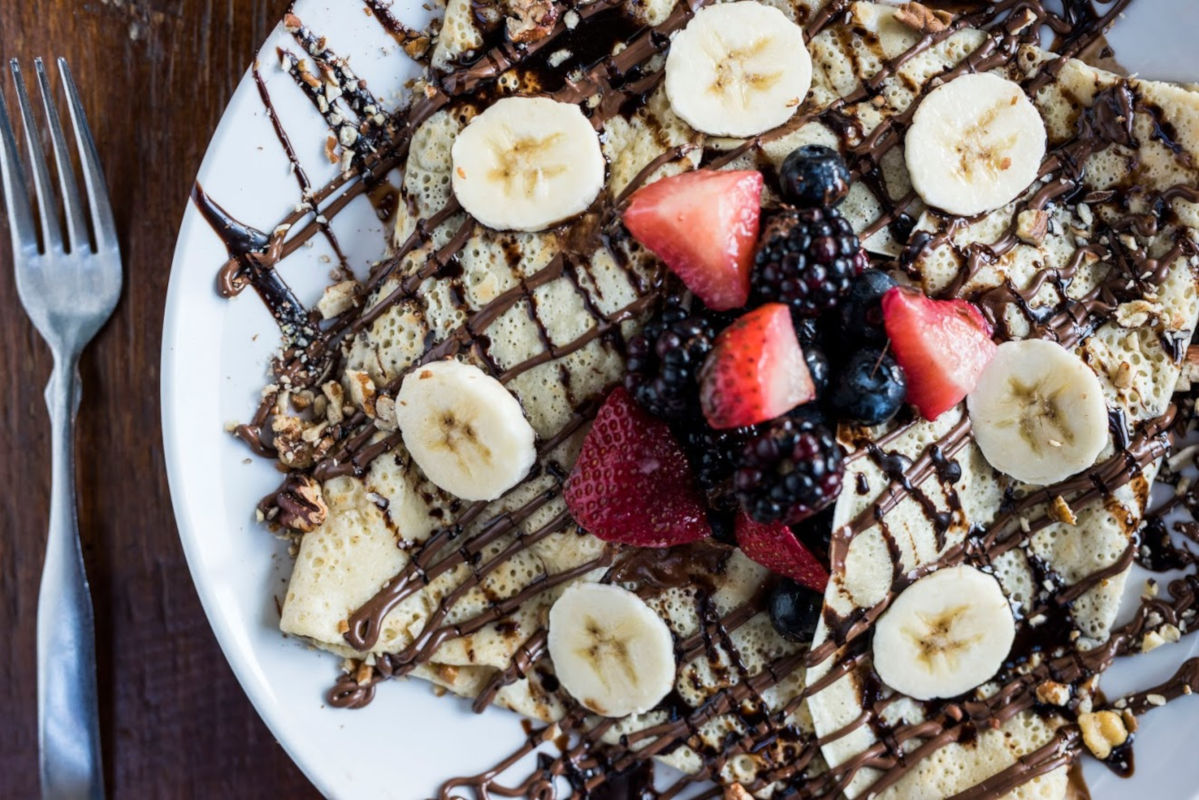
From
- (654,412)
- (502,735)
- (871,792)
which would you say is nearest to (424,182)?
→ (654,412)

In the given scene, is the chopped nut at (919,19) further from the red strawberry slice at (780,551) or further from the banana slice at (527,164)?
the red strawberry slice at (780,551)

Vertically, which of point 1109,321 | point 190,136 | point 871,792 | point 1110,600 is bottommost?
point 871,792

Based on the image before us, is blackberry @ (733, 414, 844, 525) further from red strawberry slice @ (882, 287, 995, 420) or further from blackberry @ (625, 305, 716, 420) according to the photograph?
red strawberry slice @ (882, 287, 995, 420)

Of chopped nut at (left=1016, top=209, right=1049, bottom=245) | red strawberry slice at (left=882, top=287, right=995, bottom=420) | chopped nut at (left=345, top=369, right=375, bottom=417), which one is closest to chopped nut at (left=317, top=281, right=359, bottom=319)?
chopped nut at (left=345, top=369, right=375, bottom=417)

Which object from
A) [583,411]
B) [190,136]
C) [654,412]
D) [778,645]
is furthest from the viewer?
[190,136]

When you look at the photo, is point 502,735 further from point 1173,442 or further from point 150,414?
point 1173,442

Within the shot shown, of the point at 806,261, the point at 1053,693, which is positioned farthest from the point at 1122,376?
the point at 806,261
